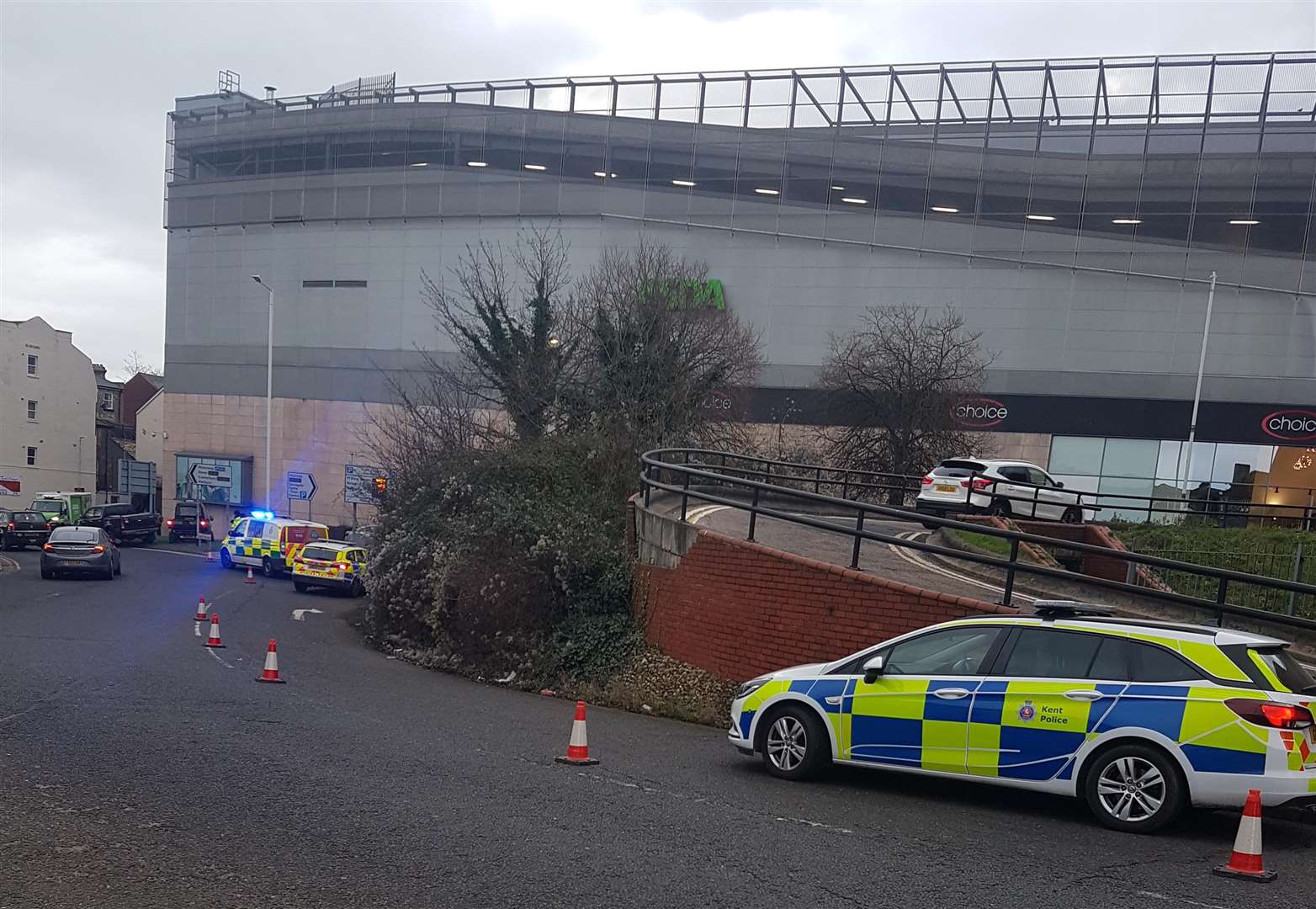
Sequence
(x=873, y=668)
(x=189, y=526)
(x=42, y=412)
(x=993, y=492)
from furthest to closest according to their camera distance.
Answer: (x=42, y=412), (x=189, y=526), (x=993, y=492), (x=873, y=668)

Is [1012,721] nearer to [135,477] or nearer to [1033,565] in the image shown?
[1033,565]

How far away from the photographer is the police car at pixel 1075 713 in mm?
7184

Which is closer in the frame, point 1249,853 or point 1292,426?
point 1249,853

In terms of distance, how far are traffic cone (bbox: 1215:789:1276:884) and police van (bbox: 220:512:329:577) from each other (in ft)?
110

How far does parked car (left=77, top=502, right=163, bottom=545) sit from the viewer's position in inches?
1866

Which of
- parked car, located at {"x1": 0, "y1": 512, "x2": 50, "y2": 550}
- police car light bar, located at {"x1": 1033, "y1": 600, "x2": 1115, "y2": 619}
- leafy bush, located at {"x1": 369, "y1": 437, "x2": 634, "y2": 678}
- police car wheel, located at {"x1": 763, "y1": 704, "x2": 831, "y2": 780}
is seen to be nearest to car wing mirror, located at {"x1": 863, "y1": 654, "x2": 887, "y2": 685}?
police car wheel, located at {"x1": 763, "y1": 704, "x2": 831, "y2": 780}

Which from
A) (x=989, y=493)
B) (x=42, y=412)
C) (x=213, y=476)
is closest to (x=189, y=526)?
(x=213, y=476)

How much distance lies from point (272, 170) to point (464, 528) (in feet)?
157

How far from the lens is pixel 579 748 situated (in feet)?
31.0

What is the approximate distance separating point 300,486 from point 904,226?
28.6m

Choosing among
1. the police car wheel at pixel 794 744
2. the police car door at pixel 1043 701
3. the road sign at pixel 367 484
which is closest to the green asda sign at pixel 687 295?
the road sign at pixel 367 484

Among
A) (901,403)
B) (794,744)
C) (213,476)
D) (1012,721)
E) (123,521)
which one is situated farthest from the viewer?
(213,476)

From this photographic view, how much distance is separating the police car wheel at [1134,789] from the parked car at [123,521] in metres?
46.3

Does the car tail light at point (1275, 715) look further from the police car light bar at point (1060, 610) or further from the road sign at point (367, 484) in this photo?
the road sign at point (367, 484)
